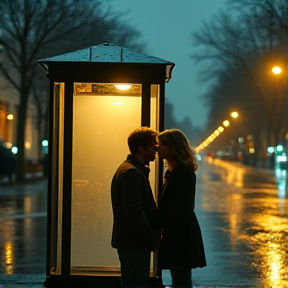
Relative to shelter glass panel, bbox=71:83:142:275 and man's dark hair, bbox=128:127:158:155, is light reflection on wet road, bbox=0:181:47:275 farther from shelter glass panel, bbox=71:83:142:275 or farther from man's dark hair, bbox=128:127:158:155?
man's dark hair, bbox=128:127:158:155

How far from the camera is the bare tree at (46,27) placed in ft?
125

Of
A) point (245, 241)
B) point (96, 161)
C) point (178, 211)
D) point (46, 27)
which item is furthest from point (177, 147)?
point (46, 27)

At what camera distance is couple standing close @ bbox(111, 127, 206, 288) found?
19.3ft

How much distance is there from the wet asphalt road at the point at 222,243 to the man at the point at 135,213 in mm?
3671

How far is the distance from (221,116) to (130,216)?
97814 mm

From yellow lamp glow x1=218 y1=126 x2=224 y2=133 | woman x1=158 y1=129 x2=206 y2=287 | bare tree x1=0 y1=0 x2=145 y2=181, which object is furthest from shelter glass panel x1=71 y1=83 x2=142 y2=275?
yellow lamp glow x1=218 y1=126 x2=224 y2=133

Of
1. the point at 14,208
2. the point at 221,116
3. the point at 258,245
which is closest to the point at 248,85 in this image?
the point at 221,116

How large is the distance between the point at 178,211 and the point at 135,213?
0.36 meters

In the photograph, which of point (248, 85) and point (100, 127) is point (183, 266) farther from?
point (248, 85)

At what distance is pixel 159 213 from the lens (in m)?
6.00

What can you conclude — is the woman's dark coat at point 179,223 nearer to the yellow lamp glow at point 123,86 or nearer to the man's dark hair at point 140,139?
the man's dark hair at point 140,139

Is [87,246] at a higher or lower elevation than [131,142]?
lower

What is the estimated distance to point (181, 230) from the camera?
598 centimetres

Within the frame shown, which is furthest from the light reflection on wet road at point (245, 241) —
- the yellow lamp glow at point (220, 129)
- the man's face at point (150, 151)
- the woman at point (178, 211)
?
the yellow lamp glow at point (220, 129)
